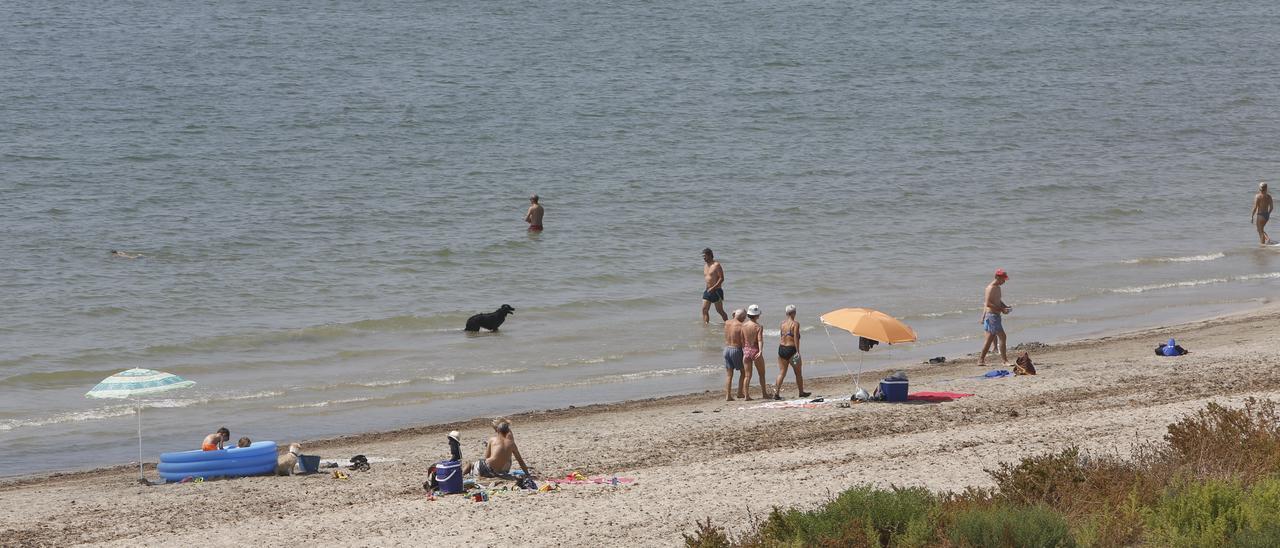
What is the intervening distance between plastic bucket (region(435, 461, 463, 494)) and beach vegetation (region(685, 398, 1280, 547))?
3.08 metres

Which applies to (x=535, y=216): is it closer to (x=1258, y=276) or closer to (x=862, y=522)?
(x=1258, y=276)

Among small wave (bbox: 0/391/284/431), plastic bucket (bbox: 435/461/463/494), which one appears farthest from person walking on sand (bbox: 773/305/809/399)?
small wave (bbox: 0/391/284/431)

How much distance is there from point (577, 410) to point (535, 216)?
1177cm

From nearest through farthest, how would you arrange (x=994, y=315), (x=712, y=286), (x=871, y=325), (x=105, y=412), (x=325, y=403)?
(x=871, y=325)
(x=105, y=412)
(x=325, y=403)
(x=994, y=315)
(x=712, y=286)

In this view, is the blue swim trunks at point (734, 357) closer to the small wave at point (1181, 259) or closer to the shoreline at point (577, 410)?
the shoreline at point (577, 410)

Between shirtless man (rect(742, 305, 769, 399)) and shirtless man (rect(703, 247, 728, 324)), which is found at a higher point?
shirtless man (rect(703, 247, 728, 324))

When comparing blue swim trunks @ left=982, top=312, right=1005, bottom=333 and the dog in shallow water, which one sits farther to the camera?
blue swim trunks @ left=982, top=312, right=1005, bottom=333

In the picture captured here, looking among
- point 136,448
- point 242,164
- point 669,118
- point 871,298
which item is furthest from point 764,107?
point 136,448

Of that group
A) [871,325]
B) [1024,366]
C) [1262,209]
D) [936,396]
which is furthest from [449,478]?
[1262,209]

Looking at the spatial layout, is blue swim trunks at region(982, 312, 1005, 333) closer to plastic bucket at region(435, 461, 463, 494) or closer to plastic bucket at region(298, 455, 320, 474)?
plastic bucket at region(435, 461, 463, 494)

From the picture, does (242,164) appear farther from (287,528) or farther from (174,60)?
(287,528)

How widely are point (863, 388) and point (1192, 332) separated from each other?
6.09 meters

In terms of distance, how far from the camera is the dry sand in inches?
417

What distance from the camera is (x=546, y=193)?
31344 mm
